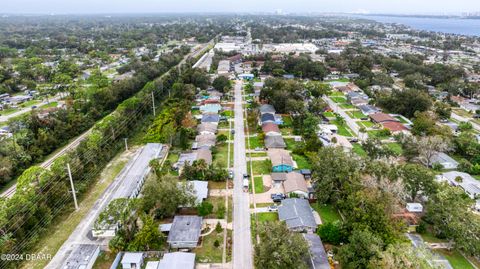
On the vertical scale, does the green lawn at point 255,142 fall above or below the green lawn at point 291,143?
above

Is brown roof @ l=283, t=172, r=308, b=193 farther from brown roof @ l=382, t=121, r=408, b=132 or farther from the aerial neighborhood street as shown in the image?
brown roof @ l=382, t=121, r=408, b=132

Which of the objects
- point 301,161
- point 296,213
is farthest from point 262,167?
point 296,213

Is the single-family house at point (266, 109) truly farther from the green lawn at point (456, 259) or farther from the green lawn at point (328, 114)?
the green lawn at point (456, 259)

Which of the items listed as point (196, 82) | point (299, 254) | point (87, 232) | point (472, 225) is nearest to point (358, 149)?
point (472, 225)

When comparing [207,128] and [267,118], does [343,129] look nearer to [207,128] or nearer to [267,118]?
[267,118]

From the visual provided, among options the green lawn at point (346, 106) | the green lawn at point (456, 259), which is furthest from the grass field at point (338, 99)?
the green lawn at point (456, 259)

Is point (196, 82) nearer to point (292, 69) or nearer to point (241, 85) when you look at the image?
point (241, 85)
